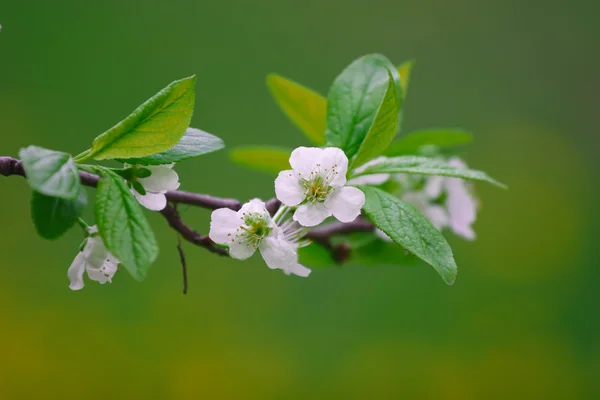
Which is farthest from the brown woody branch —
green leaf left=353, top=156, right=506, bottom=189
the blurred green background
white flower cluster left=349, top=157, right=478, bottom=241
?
the blurred green background

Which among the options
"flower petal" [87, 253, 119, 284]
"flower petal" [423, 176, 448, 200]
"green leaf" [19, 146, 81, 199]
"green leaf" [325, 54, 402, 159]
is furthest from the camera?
"flower petal" [423, 176, 448, 200]

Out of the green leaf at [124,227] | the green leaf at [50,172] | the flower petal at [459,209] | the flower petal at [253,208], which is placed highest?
the green leaf at [50,172]

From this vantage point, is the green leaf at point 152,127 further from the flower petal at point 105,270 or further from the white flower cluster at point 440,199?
the white flower cluster at point 440,199

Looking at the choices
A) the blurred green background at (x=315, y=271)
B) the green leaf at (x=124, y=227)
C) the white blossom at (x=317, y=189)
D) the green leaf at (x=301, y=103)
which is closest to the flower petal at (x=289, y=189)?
the white blossom at (x=317, y=189)

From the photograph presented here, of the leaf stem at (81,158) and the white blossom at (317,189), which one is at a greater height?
the leaf stem at (81,158)

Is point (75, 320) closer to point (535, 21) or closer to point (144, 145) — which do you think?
point (144, 145)

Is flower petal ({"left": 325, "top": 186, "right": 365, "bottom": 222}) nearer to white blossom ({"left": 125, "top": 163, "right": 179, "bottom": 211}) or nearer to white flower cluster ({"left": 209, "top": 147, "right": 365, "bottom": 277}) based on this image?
white flower cluster ({"left": 209, "top": 147, "right": 365, "bottom": 277})
